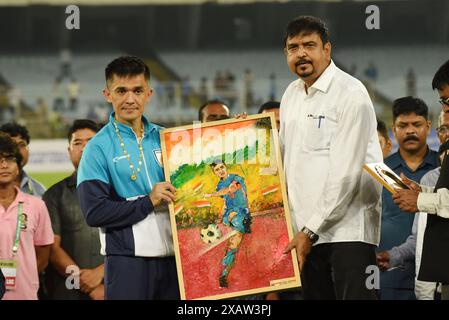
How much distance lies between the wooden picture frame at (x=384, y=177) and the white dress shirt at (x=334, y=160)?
0.40ft

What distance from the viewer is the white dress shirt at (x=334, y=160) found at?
13.2ft

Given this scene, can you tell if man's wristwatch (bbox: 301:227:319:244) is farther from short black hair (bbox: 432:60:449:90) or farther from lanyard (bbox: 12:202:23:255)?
lanyard (bbox: 12:202:23:255)

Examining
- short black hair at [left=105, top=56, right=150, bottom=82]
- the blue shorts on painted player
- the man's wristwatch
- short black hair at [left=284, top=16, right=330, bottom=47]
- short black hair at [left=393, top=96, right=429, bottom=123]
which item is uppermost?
short black hair at [left=284, top=16, right=330, bottom=47]

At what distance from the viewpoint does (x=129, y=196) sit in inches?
158

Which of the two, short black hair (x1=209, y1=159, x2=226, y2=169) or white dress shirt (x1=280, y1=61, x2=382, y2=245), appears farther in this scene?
short black hair (x1=209, y1=159, x2=226, y2=169)

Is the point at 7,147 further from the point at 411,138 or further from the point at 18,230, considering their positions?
the point at 411,138

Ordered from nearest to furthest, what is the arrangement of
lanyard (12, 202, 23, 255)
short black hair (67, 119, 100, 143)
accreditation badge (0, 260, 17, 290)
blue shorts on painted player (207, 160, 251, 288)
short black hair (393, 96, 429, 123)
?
1. blue shorts on painted player (207, 160, 251, 288)
2. accreditation badge (0, 260, 17, 290)
3. lanyard (12, 202, 23, 255)
4. short black hair (393, 96, 429, 123)
5. short black hair (67, 119, 100, 143)

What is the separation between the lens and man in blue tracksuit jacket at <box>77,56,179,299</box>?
394cm

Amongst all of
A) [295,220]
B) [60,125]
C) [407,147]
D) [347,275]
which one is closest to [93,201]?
[295,220]

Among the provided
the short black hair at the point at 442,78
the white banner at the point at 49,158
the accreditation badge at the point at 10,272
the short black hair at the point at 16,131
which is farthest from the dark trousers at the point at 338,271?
the white banner at the point at 49,158

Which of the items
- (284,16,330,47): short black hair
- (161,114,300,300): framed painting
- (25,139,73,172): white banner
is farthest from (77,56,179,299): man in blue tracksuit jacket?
(25,139,73,172): white banner

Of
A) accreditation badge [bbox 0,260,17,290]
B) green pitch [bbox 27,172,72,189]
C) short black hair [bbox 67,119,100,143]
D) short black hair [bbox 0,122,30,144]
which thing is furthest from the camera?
green pitch [bbox 27,172,72,189]

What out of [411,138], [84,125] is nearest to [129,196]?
[84,125]

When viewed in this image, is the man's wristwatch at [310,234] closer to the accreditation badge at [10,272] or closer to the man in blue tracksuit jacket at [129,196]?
the man in blue tracksuit jacket at [129,196]
